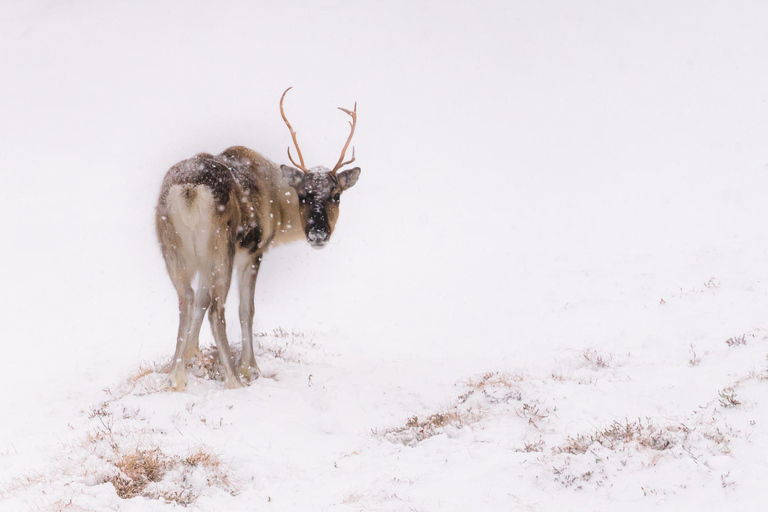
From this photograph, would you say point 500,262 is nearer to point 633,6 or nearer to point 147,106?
point 147,106

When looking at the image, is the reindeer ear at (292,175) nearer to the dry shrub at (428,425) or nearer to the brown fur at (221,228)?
the brown fur at (221,228)

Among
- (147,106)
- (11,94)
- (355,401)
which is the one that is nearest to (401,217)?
(355,401)

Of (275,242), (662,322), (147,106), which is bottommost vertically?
A: (662,322)

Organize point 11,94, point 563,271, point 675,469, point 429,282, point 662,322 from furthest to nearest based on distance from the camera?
1. point 11,94
2. point 429,282
3. point 563,271
4. point 662,322
5. point 675,469

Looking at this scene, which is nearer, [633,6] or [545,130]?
[545,130]

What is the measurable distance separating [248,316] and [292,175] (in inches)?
82.2

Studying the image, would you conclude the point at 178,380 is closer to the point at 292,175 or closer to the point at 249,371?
the point at 249,371

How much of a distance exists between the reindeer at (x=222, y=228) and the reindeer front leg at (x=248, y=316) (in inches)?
0.5

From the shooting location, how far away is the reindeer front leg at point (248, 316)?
28.0 ft

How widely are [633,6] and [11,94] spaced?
64425 millimetres

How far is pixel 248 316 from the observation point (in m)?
8.78

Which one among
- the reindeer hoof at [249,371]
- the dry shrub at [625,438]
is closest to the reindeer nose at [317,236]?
the reindeer hoof at [249,371]

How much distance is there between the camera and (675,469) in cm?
464

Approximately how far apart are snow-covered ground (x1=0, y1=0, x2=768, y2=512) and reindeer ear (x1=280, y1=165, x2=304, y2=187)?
4.28 ft
